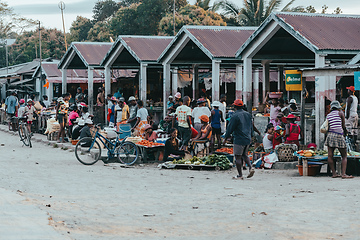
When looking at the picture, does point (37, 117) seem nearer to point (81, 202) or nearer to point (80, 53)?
point (80, 53)

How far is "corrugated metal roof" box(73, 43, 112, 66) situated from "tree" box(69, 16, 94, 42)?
39.4 meters

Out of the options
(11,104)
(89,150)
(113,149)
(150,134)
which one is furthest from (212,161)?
(11,104)

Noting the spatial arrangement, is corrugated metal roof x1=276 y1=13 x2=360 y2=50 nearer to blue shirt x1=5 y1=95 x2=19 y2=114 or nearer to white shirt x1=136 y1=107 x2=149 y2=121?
white shirt x1=136 y1=107 x2=149 y2=121

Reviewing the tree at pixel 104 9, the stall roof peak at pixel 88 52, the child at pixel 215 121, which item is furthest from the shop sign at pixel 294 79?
the tree at pixel 104 9

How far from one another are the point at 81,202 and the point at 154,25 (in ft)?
144

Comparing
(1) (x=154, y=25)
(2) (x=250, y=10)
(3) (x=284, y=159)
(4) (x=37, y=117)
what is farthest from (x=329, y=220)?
(1) (x=154, y=25)

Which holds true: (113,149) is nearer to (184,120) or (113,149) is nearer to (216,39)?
(184,120)

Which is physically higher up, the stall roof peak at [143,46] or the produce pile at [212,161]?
the stall roof peak at [143,46]

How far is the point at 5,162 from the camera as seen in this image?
15461 millimetres

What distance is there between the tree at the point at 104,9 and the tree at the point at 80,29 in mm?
1424

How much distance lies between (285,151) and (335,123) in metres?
2.52

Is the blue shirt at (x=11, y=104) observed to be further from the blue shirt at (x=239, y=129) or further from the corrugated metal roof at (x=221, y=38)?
the blue shirt at (x=239, y=129)

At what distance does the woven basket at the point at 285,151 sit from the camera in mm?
14257

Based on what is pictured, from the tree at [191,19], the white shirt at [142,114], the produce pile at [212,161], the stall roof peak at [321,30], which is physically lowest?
the produce pile at [212,161]
